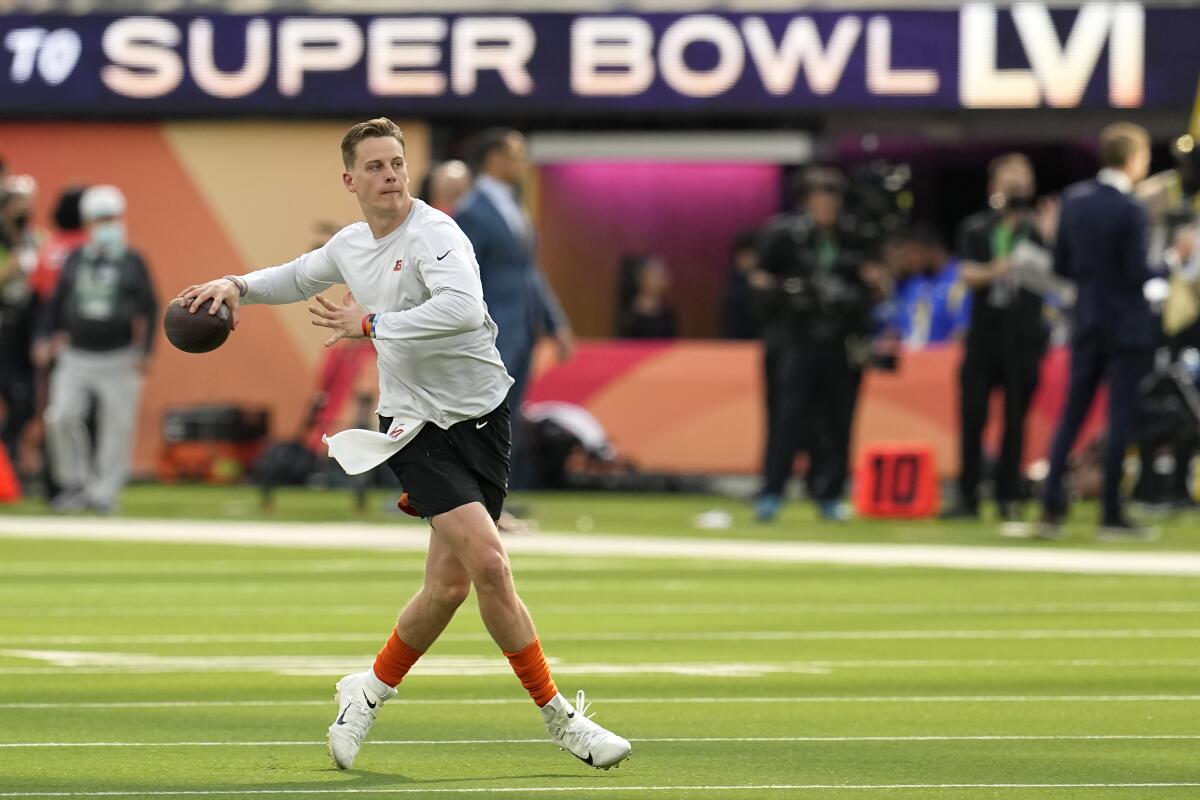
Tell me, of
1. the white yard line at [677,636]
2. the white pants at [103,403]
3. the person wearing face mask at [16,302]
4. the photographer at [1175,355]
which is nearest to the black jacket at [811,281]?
the photographer at [1175,355]

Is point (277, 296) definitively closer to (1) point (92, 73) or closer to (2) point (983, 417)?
(2) point (983, 417)

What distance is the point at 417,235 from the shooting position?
7605mm

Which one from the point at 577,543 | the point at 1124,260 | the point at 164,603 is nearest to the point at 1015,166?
the point at 1124,260

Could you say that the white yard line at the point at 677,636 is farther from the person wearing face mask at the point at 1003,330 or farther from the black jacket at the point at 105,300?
the black jacket at the point at 105,300

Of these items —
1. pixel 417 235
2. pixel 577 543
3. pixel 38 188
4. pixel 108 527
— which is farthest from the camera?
pixel 38 188

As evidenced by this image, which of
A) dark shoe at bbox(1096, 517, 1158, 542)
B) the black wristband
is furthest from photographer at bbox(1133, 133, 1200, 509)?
the black wristband

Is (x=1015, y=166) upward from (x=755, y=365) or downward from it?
upward

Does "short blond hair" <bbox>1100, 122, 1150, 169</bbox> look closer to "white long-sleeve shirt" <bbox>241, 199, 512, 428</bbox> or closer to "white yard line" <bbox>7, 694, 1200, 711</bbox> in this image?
"white yard line" <bbox>7, 694, 1200, 711</bbox>

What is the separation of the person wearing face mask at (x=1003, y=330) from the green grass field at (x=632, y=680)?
14.0 ft

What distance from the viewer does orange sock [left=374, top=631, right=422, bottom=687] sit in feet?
25.5

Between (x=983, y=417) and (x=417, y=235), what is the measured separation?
11989 millimetres

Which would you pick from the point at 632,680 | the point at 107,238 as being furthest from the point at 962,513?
the point at 632,680

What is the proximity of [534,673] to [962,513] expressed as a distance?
1203 centimetres

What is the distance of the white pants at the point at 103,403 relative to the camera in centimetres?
1939
